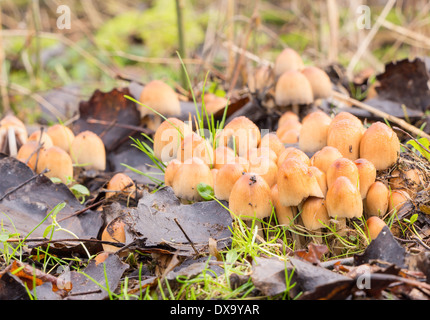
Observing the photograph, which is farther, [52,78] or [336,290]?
[52,78]

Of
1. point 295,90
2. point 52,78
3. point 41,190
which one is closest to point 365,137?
point 295,90

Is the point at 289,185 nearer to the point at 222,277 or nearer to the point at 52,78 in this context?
the point at 222,277

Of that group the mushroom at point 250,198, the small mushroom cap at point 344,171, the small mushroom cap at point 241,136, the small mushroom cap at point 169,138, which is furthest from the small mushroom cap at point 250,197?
the small mushroom cap at point 169,138

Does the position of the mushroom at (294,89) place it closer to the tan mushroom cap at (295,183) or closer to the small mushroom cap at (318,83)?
the small mushroom cap at (318,83)

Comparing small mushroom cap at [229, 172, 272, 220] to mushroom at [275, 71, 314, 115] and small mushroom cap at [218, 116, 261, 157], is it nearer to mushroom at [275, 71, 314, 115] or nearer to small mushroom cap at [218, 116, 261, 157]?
small mushroom cap at [218, 116, 261, 157]

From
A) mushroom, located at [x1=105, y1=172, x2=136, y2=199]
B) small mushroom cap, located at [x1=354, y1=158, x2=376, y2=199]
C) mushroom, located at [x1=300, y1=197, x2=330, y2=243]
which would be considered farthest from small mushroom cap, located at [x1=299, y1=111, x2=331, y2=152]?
mushroom, located at [x1=105, y1=172, x2=136, y2=199]

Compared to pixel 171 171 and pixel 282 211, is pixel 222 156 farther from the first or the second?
pixel 282 211

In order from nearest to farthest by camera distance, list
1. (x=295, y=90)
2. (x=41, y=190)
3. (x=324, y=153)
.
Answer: (x=324, y=153) < (x=41, y=190) < (x=295, y=90)
